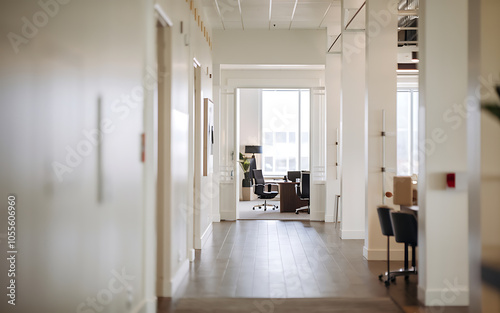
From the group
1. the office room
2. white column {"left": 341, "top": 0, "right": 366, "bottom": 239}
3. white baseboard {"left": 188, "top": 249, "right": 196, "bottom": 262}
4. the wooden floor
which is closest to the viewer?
the office room

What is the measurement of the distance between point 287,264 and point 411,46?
5996 millimetres

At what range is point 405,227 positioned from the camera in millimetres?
5613

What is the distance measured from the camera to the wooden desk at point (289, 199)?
13.3 m

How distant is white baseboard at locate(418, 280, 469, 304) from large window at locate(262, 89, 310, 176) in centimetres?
1216

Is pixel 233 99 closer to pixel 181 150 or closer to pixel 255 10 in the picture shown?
pixel 255 10

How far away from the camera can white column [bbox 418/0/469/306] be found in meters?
5.02

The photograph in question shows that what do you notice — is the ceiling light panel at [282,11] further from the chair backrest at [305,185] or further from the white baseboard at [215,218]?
the white baseboard at [215,218]

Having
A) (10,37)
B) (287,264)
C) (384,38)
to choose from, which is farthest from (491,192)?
(384,38)

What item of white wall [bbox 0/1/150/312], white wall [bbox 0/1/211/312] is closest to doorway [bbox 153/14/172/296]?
white wall [bbox 0/1/211/312]

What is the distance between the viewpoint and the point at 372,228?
719cm

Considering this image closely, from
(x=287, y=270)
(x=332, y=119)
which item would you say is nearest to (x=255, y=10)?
(x=332, y=119)

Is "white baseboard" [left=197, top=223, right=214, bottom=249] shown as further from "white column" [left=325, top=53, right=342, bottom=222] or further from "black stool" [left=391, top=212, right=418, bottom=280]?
"black stool" [left=391, top=212, right=418, bottom=280]

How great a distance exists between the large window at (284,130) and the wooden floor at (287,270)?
7.63m

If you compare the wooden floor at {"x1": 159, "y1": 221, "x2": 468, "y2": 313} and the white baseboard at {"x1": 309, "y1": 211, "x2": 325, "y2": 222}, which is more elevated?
the white baseboard at {"x1": 309, "y1": 211, "x2": 325, "y2": 222}
